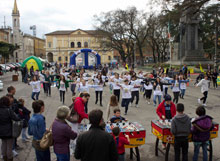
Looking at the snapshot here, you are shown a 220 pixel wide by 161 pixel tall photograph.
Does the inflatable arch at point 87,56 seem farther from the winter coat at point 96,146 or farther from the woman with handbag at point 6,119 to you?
the winter coat at point 96,146

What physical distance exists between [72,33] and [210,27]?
6309 centimetres

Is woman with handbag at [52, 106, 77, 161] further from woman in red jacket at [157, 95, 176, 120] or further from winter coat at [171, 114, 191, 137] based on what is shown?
woman in red jacket at [157, 95, 176, 120]

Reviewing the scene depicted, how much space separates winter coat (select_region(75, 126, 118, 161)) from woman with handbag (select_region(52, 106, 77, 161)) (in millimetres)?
958

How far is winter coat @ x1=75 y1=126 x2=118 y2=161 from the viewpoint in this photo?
3.17 metres

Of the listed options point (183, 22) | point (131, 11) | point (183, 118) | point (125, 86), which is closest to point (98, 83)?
point (125, 86)

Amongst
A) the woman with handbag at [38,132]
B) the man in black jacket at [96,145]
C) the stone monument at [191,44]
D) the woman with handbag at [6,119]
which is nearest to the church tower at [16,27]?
the stone monument at [191,44]

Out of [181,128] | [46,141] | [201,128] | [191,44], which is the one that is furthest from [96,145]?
[191,44]

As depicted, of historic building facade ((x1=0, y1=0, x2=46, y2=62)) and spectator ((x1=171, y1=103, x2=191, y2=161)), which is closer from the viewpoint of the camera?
spectator ((x1=171, y1=103, x2=191, y2=161))

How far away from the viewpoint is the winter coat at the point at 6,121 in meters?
4.99

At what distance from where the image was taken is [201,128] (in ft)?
16.6

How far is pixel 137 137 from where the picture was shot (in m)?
5.29

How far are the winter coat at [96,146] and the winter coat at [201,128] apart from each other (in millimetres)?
2623

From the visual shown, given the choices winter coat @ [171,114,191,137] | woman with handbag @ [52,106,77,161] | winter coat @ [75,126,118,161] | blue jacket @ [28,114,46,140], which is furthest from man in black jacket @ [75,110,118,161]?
winter coat @ [171,114,191,137]

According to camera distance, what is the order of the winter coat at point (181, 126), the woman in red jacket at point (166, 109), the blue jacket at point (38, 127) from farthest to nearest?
the woman in red jacket at point (166, 109)
the winter coat at point (181, 126)
the blue jacket at point (38, 127)
